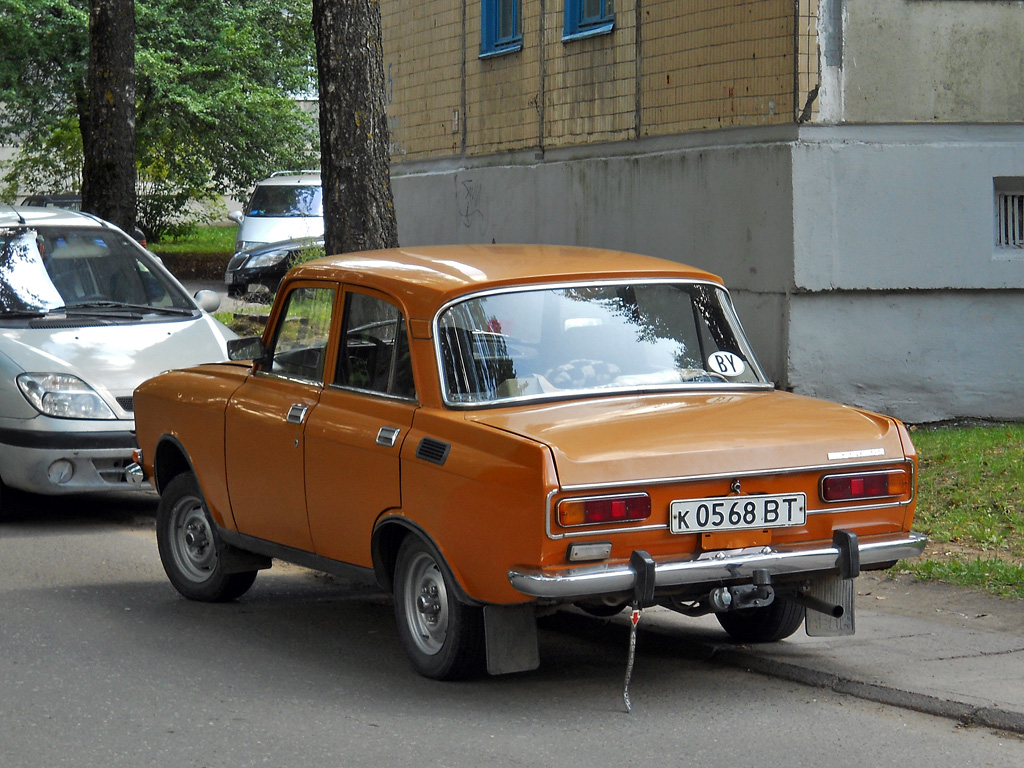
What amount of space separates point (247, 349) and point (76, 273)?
12.1 ft

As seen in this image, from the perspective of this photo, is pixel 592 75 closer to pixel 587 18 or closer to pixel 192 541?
pixel 587 18

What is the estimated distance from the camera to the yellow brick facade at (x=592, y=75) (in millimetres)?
12133

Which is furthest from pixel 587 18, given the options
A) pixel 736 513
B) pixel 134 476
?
pixel 736 513

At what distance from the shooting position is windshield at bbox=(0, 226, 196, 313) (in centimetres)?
1001

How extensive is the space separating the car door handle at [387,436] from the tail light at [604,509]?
985 mm

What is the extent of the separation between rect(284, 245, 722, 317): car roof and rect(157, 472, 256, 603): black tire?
1377 mm

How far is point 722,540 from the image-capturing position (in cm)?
533

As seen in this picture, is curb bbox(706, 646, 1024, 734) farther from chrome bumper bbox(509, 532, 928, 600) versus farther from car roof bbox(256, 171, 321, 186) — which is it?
car roof bbox(256, 171, 321, 186)

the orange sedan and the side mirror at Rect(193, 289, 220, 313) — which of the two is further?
the side mirror at Rect(193, 289, 220, 313)

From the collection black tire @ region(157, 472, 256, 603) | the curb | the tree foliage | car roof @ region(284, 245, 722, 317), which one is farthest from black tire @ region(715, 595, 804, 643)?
the tree foliage

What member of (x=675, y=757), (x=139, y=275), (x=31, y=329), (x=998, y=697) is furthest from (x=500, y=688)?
(x=139, y=275)

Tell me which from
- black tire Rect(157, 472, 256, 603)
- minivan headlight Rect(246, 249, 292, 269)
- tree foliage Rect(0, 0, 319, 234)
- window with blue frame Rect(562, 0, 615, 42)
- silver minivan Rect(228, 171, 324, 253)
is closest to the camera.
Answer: black tire Rect(157, 472, 256, 603)

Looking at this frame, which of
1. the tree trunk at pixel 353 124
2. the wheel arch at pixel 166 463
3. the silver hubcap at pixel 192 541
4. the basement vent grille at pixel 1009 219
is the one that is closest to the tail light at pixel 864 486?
the silver hubcap at pixel 192 541

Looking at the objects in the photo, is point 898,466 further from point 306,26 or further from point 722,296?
point 306,26
